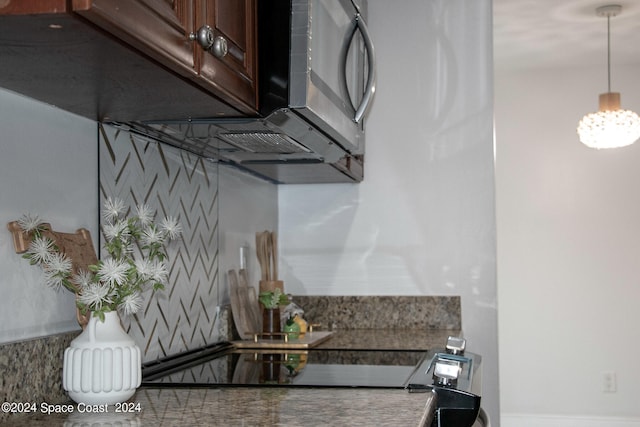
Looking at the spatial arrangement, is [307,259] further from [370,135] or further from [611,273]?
[611,273]

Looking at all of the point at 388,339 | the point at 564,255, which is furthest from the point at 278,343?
the point at 564,255

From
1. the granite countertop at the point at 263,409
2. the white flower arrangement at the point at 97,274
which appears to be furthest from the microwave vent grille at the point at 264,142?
the granite countertop at the point at 263,409

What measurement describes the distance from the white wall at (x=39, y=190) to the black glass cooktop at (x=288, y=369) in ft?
1.10

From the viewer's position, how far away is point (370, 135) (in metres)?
3.14

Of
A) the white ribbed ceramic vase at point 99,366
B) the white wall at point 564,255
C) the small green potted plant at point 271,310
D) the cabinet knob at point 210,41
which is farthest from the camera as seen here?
the white wall at point 564,255

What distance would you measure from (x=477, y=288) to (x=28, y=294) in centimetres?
194

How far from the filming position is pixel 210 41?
1.28 metres

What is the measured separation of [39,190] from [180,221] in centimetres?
74

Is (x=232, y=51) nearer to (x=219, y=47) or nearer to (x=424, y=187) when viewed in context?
(x=219, y=47)

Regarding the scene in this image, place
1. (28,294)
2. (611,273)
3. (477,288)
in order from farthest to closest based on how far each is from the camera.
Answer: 1. (611,273)
2. (477,288)
3. (28,294)

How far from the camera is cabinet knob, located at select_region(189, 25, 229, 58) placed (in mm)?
1254

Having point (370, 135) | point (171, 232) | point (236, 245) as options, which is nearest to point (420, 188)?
point (370, 135)

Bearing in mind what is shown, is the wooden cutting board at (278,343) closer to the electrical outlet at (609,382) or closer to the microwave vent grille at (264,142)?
the microwave vent grille at (264,142)

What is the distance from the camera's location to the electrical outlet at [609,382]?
5.28 metres
